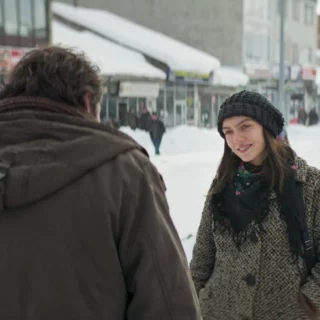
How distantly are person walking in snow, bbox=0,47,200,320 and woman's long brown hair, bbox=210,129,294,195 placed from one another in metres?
0.90

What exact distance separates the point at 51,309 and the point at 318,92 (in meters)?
43.8

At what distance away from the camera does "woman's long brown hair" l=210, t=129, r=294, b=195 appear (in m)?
2.42

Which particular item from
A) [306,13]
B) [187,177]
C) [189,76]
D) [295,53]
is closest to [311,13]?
[306,13]

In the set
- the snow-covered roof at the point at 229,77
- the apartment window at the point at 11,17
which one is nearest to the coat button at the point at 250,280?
the apartment window at the point at 11,17

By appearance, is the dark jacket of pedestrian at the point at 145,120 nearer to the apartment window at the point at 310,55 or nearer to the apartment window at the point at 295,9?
the apartment window at the point at 295,9

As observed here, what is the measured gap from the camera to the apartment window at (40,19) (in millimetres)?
21688

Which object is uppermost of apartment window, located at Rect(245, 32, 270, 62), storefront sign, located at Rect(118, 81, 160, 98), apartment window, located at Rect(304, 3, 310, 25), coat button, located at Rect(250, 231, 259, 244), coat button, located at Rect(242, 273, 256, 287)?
apartment window, located at Rect(304, 3, 310, 25)

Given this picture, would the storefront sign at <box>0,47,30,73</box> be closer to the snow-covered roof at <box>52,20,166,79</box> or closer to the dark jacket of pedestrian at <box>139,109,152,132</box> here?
the snow-covered roof at <box>52,20,166,79</box>

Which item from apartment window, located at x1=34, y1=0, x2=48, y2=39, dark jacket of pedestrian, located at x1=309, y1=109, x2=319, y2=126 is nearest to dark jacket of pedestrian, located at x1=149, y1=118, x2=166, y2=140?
apartment window, located at x1=34, y1=0, x2=48, y2=39

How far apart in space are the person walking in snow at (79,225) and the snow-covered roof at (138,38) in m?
24.8

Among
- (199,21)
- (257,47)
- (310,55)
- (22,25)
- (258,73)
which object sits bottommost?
(258,73)

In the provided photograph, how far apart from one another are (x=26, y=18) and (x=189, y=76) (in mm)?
8664

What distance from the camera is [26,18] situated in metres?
21.4

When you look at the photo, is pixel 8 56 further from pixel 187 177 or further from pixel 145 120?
pixel 187 177
